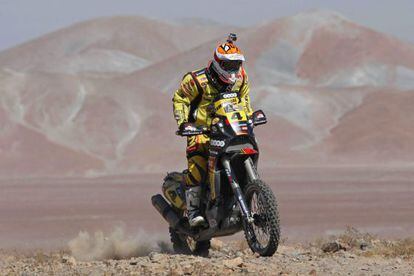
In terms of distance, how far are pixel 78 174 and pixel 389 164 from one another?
22.5 meters

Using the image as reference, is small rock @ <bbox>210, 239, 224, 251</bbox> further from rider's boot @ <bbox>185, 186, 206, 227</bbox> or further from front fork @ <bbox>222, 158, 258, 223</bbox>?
front fork @ <bbox>222, 158, 258, 223</bbox>

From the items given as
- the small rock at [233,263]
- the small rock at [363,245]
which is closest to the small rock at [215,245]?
the small rock at [363,245]

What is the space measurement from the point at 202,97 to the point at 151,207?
26559 millimetres

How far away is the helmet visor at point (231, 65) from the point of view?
11586 millimetres

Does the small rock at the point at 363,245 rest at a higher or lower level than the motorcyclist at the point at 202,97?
lower

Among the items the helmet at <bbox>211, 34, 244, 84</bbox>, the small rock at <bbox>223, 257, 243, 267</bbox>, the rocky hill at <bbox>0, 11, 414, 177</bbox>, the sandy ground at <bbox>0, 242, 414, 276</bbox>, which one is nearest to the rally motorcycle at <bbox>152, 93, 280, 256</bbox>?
the helmet at <bbox>211, 34, 244, 84</bbox>

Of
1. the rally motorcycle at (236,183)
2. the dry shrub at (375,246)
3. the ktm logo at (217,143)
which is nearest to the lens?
the rally motorcycle at (236,183)

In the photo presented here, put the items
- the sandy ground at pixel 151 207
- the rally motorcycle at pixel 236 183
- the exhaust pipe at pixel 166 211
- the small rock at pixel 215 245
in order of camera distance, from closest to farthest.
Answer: the rally motorcycle at pixel 236 183, the exhaust pipe at pixel 166 211, the small rock at pixel 215 245, the sandy ground at pixel 151 207

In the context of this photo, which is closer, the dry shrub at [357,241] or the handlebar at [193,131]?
the handlebar at [193,131]

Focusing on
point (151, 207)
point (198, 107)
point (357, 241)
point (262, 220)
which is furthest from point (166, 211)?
point (151, 207)

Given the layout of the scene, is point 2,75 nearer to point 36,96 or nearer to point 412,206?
point 36,96

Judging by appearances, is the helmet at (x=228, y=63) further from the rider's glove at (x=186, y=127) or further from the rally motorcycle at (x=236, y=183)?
the rider's glove at (x=186, y=127)

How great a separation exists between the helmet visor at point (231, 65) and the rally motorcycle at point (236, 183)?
32 centimetres

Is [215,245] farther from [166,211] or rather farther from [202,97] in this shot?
[202,97]
